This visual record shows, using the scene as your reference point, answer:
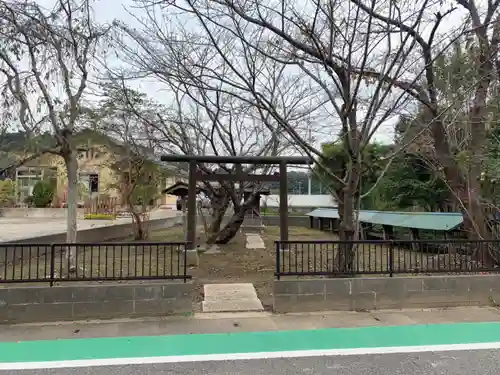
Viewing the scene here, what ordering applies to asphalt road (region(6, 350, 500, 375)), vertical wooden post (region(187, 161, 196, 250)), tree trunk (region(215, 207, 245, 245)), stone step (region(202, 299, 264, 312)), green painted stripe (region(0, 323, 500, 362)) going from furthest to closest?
tree trunk (region(215, 207, 245, 245)) → vertical wooden post (region(187, 161, 196, 250)) → stone step (region(202, 299, 264, 312)) → green painted stripe (region(0, 323, 500, 362)) → asphalt road (region(6, 350, 500, 375))

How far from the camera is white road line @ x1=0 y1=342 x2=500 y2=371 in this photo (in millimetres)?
3953

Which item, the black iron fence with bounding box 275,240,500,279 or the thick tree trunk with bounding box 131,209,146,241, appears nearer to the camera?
the black iron fence with bounding box 275,240,500,279

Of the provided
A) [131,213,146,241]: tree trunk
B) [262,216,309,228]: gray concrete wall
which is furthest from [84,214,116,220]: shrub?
[262,216,309,228]: gray concrete wall

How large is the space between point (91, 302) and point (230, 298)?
6.73 ft

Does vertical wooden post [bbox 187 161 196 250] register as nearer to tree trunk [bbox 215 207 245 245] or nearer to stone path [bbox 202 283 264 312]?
stone path [bbox 202 283 264 312]

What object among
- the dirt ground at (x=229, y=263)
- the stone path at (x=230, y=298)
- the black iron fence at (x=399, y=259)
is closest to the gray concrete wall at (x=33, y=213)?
the dirt ground at (x=229, y=263)

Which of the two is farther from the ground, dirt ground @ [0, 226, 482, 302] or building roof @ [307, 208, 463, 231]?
building roof @ [307, 208, 463, 231]

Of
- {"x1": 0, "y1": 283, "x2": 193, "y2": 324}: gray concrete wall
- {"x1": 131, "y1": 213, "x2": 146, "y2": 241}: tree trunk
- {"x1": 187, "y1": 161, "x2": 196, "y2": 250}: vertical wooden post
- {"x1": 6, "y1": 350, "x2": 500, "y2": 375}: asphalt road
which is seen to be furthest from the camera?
{"x1": 131, "y1": 213, "x2": 146, "y2": 241}: tree trunk

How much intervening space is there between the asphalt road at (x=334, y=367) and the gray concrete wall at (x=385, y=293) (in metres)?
1.55

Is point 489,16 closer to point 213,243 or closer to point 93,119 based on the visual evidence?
point 93,119

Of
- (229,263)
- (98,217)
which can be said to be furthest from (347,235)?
(98,217)

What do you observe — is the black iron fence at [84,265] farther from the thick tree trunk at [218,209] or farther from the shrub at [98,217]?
the shrub at [98,217]

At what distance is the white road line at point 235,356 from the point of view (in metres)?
3.95

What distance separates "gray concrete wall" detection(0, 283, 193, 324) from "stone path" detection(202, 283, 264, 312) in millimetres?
532
